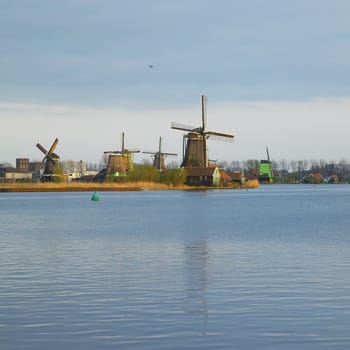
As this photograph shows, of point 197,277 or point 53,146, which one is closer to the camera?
point 197,277

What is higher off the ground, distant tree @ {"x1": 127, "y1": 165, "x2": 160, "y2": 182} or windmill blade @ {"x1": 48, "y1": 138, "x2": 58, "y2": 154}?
windmill blade @ {"x1": 48, "y1": 138, "x2": 58, "y2": 154}

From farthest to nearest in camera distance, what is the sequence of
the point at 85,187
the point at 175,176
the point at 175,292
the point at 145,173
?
the point at 145,173
the point at 175,176
the point at 85,187
the point at 175,292

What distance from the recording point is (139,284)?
18078 mm

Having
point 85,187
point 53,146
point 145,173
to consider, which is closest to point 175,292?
point 85,187

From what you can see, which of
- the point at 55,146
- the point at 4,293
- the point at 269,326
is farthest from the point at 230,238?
the point at 55,146

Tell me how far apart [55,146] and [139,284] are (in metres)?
119

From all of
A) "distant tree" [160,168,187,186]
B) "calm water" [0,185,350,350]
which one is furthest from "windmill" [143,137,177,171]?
"calm water" [0,185,350,350]

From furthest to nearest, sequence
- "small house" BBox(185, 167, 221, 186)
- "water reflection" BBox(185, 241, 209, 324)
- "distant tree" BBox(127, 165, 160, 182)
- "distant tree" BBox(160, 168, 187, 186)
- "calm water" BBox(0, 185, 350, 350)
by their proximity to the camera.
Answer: "distant tree" BBox(127, 165, 160, 182) < "small house" BBox(185, 167, 221, 186) < "distant tree" BBox(160, 168, 187, 186) < "water reflection" BBox(185, 241, 209, 324) < "calm water" BBox(0, 185, 350, 350)

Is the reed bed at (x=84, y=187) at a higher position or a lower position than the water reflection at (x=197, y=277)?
higher

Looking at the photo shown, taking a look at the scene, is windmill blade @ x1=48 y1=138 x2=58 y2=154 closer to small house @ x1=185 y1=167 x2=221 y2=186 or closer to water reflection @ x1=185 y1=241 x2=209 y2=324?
small house @ x1=185 y1=167 x2=221 y2=186

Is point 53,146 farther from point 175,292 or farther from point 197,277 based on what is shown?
point 175,292

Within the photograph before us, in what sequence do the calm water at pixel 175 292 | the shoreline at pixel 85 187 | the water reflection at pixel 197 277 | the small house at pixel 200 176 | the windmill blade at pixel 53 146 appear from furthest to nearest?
1. the windmill blade at pixel 53 146
2. the small house at pixel 200 176
3. the shoreline at pixel 85 187
4. the water reflection at pixel 197 277
5. the calm water at pixel 175 292

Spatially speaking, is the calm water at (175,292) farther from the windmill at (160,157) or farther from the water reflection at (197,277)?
the windmill at (160,157)

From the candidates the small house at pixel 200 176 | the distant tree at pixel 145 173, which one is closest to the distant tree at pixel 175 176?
the small house at pixel 200 176
